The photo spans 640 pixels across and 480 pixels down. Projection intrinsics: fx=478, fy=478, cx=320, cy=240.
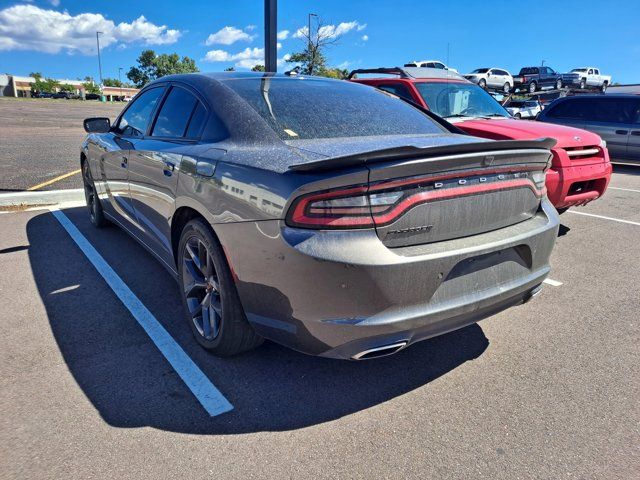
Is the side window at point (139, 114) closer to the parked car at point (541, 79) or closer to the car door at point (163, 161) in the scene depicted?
the car door at point (163, 161)

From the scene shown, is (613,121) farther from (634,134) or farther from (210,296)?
(210,296)

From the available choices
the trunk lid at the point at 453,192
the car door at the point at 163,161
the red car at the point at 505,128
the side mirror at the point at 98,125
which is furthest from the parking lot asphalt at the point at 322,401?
the side mirror at the point at 98,125

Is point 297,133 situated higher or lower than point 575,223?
higher

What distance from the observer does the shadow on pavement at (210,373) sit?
2359 millimetres

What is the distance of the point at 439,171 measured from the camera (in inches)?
86.1

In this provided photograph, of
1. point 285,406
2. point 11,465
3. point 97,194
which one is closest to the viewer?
point 11,465

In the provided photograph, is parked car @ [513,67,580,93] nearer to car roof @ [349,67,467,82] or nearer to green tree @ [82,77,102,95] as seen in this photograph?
car roof @ [349,67,467,82]

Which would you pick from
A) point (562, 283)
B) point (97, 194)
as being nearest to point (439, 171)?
point (562, 283)

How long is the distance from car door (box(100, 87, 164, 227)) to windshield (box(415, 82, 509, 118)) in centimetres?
390

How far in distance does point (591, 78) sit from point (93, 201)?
38581 mm

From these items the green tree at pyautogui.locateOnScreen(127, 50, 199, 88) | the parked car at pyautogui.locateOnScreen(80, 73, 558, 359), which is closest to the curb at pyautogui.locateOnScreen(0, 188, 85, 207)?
the parked car at pyautogui.locateOnScreen(80, 73, 558, 359)

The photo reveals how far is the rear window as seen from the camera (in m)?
2.83

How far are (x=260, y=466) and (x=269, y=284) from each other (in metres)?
0.78

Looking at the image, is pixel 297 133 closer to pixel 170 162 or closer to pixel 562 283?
pixel 170 162
